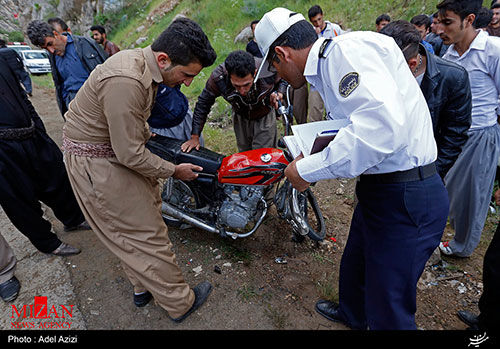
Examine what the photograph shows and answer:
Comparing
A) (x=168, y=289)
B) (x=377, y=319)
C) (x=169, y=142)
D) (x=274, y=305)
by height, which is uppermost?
(x=169, y=142)

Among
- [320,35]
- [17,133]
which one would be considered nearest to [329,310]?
[17,133]

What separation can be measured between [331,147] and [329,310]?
159 centimetres

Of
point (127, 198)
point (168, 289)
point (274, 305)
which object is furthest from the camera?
point (274, 305)

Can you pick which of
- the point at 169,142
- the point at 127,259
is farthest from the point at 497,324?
the point at 169,142

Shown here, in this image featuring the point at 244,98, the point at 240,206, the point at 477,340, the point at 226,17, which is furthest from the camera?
the point at 226,17

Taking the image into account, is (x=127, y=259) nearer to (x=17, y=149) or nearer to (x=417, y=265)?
(x=17, y=149)

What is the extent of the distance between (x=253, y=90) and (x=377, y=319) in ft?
7.44

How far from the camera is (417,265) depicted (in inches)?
54.7

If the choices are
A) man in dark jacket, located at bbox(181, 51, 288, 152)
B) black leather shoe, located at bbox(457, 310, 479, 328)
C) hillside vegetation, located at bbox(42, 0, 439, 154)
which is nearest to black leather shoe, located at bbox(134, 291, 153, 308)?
man in dark jacket, located at bbox(181, 51, 288, 152)

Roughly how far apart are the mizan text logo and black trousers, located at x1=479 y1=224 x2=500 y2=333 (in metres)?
2.92

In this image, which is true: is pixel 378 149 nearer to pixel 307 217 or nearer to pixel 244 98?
pixel 307 217

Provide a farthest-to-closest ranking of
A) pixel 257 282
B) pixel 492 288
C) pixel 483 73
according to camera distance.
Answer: pixel 257 282 < pixel 483 73 < pixel 492 288

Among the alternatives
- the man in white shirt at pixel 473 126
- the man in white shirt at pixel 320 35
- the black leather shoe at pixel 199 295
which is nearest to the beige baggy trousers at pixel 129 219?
the black leather shoe at pixel 199 295

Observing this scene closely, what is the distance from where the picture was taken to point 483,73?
2223 mm
